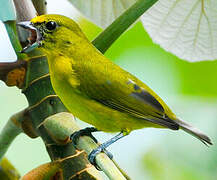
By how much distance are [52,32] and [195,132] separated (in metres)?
0.45

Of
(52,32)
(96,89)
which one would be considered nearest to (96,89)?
(96,89)

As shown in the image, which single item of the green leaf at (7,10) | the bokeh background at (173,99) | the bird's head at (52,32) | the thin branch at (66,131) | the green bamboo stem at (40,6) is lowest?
the bokeh background at (173,99)

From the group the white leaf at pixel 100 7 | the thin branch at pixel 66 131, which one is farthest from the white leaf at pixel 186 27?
the thin branch at pixel 66 131

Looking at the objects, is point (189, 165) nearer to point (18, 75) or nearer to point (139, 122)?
point (139, 122)

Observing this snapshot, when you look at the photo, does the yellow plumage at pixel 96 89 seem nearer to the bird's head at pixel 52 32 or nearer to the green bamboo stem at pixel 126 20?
the bird's head at pixel 52 32

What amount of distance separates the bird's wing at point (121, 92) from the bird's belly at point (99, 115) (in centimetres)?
2

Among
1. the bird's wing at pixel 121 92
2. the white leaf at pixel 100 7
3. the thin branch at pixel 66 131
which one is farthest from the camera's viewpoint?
the white leaf at pixel 100 7

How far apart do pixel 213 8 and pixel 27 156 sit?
3.45 feet

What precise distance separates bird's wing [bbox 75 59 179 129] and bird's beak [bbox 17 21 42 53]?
156 millimetres

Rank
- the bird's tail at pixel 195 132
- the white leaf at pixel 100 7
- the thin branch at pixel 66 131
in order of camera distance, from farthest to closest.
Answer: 1. the white leaf at pixel 100 7
2. the bird's tail at pixel 195 132
3. the thin branch at pixel 66 131

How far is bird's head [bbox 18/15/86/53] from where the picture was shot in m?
1.13

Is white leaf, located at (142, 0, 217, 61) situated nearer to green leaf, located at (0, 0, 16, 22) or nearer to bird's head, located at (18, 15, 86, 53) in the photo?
bird's head, located at (18, 15, 86, 53)

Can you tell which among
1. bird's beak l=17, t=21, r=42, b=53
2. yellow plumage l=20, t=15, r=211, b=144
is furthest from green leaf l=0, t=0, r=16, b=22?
yellow plumage l=20, t=15, r=211, b=144

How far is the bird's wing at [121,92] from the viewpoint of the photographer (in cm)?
121
